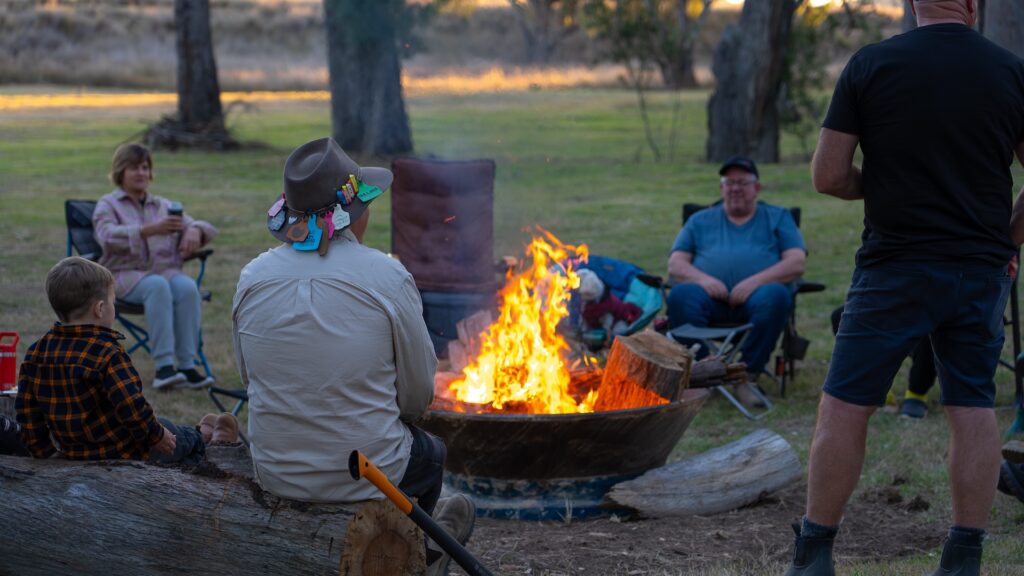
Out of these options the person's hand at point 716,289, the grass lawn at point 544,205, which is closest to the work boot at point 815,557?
the grass lawn at point 544,205

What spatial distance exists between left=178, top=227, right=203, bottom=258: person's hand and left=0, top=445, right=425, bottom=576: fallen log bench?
3.29 meters

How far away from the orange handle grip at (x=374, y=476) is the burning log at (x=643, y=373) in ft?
6.21

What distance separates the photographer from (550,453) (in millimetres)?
4547

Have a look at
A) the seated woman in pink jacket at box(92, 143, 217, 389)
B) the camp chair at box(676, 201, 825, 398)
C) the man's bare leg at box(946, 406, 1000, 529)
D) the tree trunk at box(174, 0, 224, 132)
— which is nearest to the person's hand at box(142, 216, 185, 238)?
the seated woman in pink jacket at box(92, 143, 217, 389)

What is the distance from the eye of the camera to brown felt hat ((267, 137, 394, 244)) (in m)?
3.19

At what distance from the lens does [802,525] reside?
346cm

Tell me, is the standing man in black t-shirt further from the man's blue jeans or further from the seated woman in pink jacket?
the seated woman in pink jacket

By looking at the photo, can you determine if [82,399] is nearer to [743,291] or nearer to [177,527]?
[177,527]

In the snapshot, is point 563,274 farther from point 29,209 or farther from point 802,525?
point 29,209

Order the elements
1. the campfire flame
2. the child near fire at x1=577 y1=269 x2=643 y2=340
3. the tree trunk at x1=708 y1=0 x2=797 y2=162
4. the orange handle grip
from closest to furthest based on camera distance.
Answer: the orange handle grip < the campfire flame < the child near fire at x1=577 y1=269 x2=643 y2=340 < the tree trunk at x1=708 y1=0 x2=797 y2=162

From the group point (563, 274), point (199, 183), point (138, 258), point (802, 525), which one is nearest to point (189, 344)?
point (138, 258)

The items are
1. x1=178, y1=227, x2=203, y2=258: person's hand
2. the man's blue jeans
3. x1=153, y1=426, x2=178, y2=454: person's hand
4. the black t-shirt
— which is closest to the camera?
the black t-shirt

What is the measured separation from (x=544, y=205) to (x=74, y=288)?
411 inches

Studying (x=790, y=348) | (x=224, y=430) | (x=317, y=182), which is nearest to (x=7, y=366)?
(x=224, y=430)
